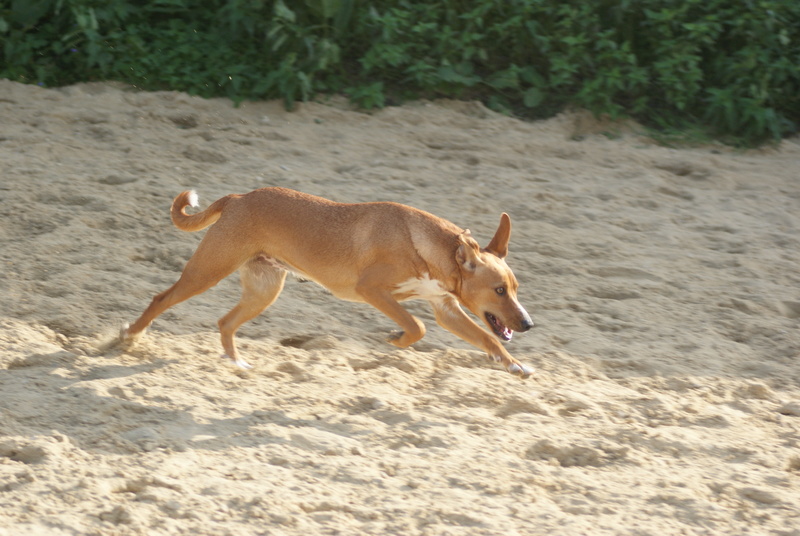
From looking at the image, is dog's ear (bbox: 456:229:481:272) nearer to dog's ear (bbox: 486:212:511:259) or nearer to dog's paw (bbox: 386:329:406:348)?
dog's ear (bbox: 486:212:511:259)

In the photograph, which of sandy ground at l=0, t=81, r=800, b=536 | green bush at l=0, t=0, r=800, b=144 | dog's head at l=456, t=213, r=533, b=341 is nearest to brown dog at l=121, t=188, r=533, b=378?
dog's head at l=456, t=213, r=533, b=341

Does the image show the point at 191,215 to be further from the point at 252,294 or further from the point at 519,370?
the point at 519,370

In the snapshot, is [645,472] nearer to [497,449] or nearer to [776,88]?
[497,449]

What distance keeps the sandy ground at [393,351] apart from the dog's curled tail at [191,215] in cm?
66

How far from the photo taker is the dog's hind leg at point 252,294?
5668mm

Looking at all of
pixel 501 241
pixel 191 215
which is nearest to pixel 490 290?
pixel 501 241

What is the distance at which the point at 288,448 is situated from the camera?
4.46 metres

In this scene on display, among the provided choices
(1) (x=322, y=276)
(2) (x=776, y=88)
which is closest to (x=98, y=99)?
(1) (x=322, y=276)

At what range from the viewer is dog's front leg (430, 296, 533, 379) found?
17.3 feet

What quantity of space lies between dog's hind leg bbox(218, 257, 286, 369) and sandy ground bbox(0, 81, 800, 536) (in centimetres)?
20

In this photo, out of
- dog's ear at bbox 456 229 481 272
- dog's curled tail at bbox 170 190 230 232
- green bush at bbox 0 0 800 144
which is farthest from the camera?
green bush at bbox 0 0 800 144

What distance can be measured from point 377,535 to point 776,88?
343 inches

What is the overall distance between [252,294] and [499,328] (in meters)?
1.55

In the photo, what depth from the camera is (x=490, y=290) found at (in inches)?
212
